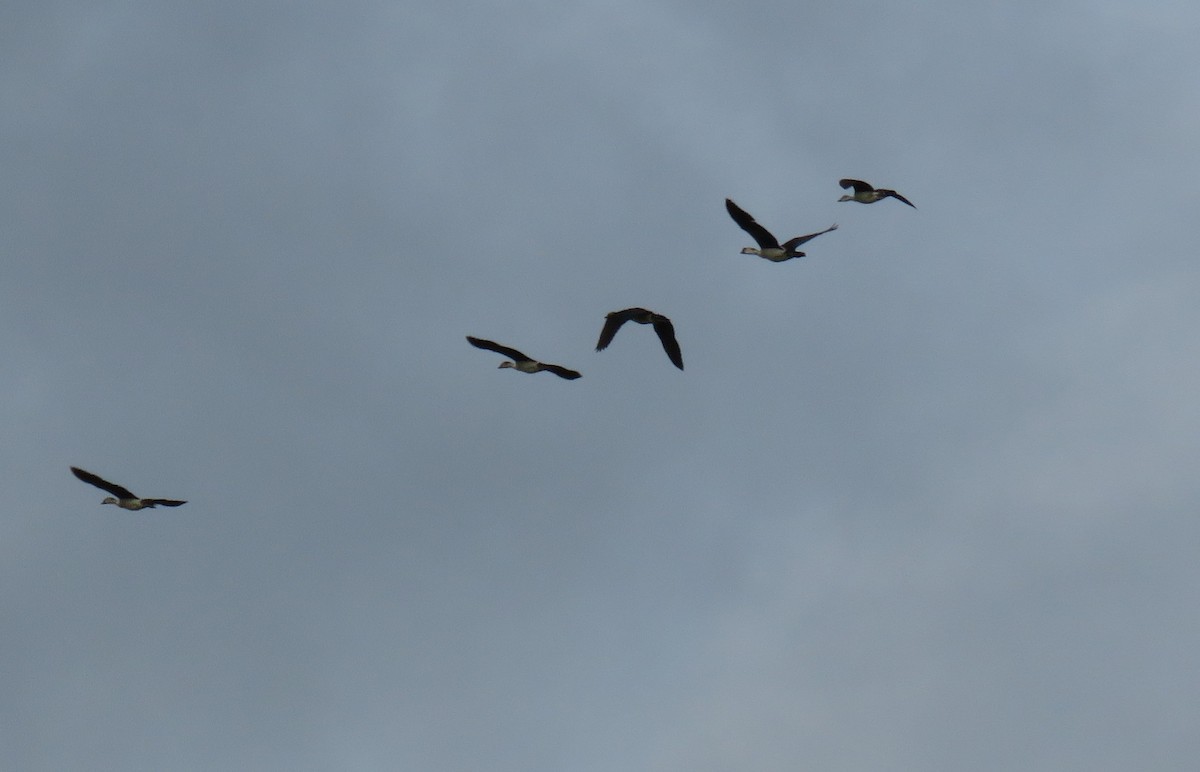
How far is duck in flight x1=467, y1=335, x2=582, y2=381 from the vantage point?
44.1 meters

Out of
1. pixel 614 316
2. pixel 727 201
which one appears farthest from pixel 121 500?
pixel 727 201

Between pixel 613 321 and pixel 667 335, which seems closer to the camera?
pixel 613 321

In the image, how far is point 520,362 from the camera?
46562 millimetres

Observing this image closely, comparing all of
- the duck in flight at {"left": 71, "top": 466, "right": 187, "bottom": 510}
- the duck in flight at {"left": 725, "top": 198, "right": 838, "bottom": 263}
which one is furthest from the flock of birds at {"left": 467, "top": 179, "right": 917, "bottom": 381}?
the duck in flight at {"left": 71, "top": 466, "right": 187, "bottom": 510}

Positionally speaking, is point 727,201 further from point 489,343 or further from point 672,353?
point 489,343

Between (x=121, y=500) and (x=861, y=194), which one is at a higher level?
(x=861, y=194)

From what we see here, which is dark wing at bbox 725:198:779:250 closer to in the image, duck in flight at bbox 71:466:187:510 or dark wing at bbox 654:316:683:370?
dark wing at bbox 654:316:683:370

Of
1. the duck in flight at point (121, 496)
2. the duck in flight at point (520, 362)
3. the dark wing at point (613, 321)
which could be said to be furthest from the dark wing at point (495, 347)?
the duck in flight at point (121, 496)

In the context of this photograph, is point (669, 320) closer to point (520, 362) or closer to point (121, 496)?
point (520, 362)

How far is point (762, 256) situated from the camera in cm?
4397

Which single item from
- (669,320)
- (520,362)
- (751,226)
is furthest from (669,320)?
(520,362)

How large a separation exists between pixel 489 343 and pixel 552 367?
208 centimetres

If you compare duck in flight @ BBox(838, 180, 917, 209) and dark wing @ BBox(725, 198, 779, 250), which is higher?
duck in flight @ BBox(838, 180, 917, 209)

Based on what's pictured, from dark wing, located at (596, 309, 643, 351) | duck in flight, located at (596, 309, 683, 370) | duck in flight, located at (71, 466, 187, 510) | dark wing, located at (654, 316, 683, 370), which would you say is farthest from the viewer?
duck in flight, located at (71, 466, 187, 510)
